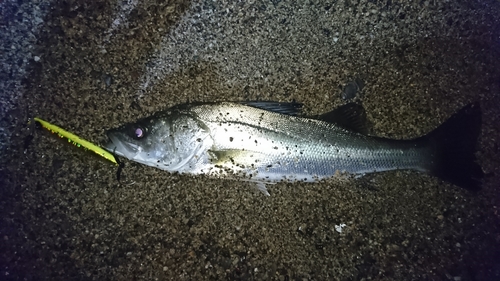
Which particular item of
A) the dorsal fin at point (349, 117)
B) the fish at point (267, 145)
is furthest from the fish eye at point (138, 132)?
the dorsal fin at point (349, 117)

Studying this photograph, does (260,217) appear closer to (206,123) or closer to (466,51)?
(206,123)

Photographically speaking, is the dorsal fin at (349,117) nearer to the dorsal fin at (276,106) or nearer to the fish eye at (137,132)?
the dorsal fin at (276,106)

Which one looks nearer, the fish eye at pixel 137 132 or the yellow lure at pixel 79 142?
the fish eye at pixel 137 132

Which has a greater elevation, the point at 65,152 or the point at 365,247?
the point at 65,152

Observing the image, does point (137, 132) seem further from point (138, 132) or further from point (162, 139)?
point (162, 139)

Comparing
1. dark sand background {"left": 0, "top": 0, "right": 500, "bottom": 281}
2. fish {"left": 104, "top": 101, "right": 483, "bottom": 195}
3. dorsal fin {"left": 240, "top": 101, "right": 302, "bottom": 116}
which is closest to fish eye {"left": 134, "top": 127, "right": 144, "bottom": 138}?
fish {"left": 104, "top": 101, "right": 483, "bottom": 195}

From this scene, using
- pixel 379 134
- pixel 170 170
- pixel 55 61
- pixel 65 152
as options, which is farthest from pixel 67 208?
pixel 379 134

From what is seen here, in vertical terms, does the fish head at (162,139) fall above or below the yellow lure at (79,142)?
above
